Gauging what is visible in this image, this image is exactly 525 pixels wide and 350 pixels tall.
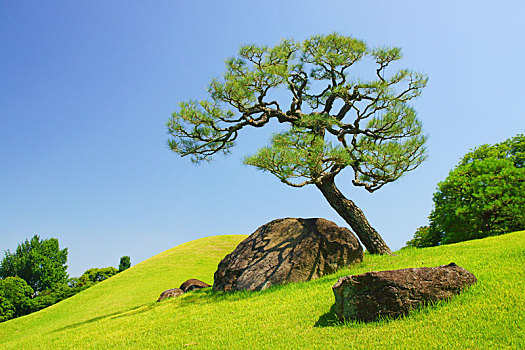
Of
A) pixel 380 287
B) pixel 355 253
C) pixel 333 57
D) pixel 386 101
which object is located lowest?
pixel 380 287

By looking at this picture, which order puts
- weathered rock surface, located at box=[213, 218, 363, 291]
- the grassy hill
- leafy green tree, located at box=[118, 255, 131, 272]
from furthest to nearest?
leafy green tree, located at box=[118, 255, 131, 272] < weathered rock surface, located at box=[213, 218, 363, 291] < the grassy hill

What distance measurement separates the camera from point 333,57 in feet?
36.5

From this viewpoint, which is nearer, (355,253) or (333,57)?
(355,253)

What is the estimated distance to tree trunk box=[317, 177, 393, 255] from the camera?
10.9 metres

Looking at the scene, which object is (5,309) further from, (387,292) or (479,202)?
(479,202)

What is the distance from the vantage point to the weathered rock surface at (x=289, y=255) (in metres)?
8.95

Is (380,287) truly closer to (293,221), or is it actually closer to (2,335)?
(293,221)

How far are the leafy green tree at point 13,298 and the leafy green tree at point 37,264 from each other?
3.95 metres

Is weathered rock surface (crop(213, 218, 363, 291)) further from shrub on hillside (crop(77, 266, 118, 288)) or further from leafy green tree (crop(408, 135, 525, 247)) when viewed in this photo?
shrub on hillside (crop(77, 266, 118, 288))

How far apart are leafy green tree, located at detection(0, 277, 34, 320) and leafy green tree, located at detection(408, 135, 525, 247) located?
28.4 m

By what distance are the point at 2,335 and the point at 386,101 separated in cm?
1958

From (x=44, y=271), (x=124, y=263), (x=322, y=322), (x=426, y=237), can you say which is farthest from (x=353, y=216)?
(x=44, y=271)

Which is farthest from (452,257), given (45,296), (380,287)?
(45,296)

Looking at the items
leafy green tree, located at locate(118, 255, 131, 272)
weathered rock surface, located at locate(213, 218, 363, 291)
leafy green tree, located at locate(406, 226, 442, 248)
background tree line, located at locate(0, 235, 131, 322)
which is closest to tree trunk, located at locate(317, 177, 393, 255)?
weathered rock surface, located at locate(213, 218, 363, 291)
